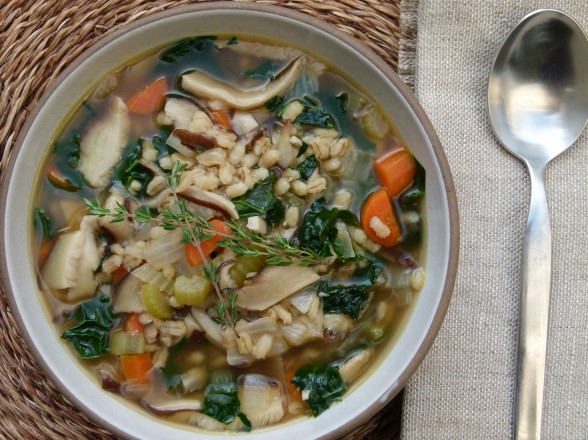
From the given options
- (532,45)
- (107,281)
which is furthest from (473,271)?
(107,281)

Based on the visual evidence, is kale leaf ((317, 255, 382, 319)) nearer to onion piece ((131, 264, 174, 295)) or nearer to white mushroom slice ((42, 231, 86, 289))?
onion piece ((131, 264, 174, 295))

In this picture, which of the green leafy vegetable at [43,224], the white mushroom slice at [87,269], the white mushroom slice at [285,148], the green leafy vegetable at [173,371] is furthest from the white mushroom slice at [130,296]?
the white mushroom slice at [285,148]

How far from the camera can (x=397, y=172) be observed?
2.98m

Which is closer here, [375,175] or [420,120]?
[420,120]

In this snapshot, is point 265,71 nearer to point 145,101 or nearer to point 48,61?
point 145,101

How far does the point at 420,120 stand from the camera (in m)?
2.81

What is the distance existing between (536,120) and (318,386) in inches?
58.7

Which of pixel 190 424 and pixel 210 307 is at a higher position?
pixel 210 307

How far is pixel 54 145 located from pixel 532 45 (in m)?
2.07

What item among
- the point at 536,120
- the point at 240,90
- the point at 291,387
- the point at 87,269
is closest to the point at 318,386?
the point at 291,387

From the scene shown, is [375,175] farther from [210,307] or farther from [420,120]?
[210,307]

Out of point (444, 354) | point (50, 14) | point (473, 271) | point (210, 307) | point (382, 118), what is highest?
point (50, 14)

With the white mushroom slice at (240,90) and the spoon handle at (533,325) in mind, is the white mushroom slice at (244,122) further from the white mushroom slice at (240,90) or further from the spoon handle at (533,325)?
the spoon handle at (533,325)

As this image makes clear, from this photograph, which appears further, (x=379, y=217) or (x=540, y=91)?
(x=540, y=91)
